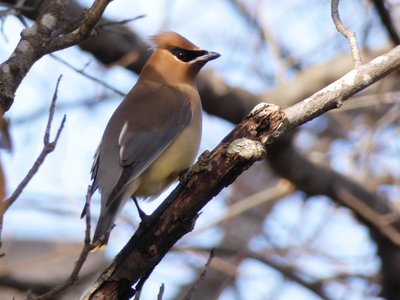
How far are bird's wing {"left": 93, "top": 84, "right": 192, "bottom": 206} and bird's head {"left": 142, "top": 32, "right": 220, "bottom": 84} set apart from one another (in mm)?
149

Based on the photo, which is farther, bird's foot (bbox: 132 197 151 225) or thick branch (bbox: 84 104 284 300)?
bird's foot (bbox: 132 197 151 225)

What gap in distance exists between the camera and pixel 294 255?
688cm

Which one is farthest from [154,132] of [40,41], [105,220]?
[40,41]

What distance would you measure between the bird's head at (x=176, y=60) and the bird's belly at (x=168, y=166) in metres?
0.75

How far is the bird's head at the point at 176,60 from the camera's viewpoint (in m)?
5.13

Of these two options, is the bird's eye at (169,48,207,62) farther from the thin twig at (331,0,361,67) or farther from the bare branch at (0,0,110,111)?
the bare branch at (0,0,110,111)

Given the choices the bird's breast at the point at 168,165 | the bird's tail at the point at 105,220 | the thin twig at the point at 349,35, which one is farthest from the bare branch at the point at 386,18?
the bird's tail at the point at 105,220

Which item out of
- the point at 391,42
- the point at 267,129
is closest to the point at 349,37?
the point at 267,129

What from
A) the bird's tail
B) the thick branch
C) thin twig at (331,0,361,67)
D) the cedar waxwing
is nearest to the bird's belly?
the cedar waxwing

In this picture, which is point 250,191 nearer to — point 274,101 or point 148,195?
point 274,101

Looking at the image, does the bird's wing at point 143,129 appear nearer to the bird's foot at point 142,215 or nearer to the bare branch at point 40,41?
the bird's foot at point 142,215

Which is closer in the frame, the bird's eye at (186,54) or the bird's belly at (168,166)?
the bird's belly at (168,166)

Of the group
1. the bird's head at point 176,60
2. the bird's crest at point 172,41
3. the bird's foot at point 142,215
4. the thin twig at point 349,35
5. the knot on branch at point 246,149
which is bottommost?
the bird's foot at point 142,215

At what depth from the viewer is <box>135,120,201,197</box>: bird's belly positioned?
434cm
